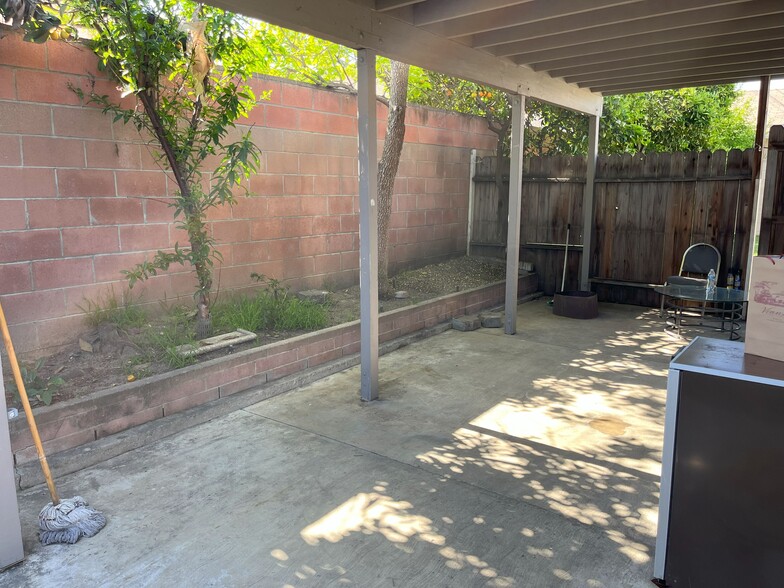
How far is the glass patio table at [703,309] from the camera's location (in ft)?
19.5

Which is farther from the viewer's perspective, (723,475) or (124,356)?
(124,356)

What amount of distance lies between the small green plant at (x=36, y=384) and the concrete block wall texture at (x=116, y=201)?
47 centimetres

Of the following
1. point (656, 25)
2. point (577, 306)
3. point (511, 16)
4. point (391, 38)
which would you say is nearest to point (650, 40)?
point (656, 25)

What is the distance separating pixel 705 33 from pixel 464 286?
12.9ft

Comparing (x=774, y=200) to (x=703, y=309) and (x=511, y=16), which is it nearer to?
(x=703, y=309)

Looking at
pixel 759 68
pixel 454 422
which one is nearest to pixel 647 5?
pixel 759 68

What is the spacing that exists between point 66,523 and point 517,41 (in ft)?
16.2

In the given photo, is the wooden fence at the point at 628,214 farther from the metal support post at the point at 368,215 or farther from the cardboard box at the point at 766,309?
the cardboard box at the point at 766,309

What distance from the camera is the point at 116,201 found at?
182 inches

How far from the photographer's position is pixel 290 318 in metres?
5.37

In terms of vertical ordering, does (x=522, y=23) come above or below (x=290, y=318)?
Result: above

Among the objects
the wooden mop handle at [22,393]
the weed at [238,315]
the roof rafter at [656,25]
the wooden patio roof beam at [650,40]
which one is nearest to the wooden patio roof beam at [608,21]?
the roof rafter at [656,25]

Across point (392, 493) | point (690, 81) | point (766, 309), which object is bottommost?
point (392, 493)

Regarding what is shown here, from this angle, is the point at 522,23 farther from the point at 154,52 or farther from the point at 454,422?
the point at 454,422
